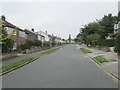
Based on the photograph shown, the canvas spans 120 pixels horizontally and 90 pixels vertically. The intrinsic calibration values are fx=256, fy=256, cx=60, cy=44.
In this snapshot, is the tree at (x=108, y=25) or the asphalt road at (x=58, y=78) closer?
the asphalt road at (x=58, y=78)

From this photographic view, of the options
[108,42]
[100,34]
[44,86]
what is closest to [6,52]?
[44,86]

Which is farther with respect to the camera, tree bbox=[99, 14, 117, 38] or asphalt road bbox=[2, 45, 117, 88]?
tree bbox=[99, 14, 117, 38]

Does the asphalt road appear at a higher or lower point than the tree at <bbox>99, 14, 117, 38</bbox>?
lower

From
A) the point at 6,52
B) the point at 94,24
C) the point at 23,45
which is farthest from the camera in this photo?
the point at 94,24

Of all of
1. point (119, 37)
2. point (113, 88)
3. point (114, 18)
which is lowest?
point (113, 88)

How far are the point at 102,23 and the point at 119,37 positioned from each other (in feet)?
203

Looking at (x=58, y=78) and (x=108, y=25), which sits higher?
(x=108, y=25)

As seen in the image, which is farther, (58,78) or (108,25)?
(108,25)

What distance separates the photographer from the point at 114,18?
305 ft

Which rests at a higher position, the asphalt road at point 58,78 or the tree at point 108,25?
the tree at point 108,25

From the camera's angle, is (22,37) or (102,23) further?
(102,23)

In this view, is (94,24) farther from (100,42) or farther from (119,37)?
(119,37)

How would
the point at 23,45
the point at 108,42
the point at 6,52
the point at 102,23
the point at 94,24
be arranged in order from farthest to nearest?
the point at 94,24 < the point at 102,23 < the point at 108,42 < the point at 23,45 < the point at 6,52

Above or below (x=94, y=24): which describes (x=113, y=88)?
below
